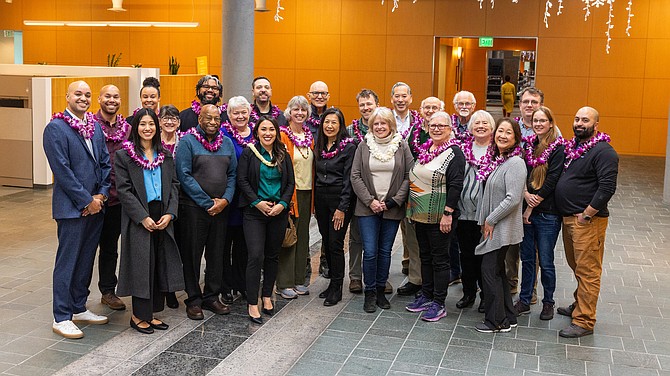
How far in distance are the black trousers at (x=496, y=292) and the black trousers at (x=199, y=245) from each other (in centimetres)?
195

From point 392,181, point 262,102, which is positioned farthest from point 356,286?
point 262,102

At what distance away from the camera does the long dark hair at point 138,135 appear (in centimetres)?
534

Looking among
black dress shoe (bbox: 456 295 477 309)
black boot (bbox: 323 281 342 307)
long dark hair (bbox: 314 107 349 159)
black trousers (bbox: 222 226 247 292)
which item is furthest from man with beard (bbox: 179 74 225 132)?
black dress shoe (bbox: 456 295 477 309)

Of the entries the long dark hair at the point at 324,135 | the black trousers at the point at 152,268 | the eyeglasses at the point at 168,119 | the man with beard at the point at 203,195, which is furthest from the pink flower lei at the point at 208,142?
the long dark hair at the point at 324,135

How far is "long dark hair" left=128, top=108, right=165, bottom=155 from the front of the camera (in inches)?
210

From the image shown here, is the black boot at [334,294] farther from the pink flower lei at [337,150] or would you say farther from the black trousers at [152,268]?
the black trousers at [152,268]

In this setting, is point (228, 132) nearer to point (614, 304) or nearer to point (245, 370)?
point (245, 370)

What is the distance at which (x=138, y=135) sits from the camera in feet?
17.5

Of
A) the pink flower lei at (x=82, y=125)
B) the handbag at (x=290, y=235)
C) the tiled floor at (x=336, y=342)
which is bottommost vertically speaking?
the tiled floor at (x=336, y=342)

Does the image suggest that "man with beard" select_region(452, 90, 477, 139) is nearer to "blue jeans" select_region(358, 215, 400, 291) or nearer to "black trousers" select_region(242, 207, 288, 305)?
"blue jeans" select_region(358, 215, 400, 291)

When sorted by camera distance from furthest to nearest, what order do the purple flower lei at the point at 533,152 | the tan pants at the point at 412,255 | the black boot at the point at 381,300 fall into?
1. the tan pants at the point at 412,255
2. the black boot at the point at 381,300
3. the purple flower lei at the point at 533,152

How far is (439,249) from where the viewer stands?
19.1ft

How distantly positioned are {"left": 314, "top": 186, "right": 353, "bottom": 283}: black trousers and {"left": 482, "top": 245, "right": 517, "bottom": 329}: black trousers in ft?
3.77

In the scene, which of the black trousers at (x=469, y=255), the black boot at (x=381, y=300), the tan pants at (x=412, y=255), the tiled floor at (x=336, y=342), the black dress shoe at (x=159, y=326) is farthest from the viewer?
the tan pants at (x=412, y=255)
